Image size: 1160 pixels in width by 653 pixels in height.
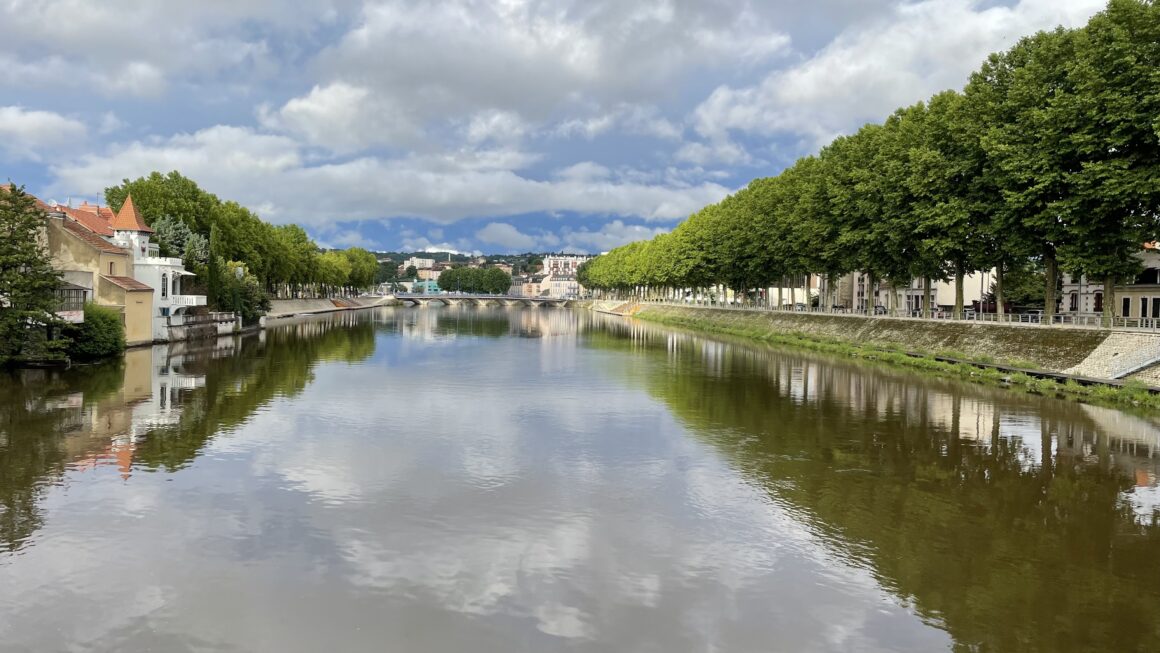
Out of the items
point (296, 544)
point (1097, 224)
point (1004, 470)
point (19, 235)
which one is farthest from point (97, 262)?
point (1097, 224)

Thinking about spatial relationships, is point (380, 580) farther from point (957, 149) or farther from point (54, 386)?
point (957, 149)

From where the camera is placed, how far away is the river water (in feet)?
40.9

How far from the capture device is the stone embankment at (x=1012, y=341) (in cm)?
4047

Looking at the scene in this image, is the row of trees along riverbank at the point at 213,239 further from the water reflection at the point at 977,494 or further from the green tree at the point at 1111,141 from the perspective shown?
the green tree at the point at 1111,141

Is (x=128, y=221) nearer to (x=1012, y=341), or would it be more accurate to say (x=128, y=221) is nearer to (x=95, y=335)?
(x=95, y=335)

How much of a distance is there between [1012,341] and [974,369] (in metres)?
4.48

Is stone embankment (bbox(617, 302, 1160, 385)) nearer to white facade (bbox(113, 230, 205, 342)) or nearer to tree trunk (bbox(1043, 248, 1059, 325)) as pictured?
tree trunk (bbox(1043, 248, 1059, 325))

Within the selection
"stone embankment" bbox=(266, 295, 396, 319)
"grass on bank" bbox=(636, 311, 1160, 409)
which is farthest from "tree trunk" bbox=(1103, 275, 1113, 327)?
"stone embankment" bbox=(266, 295, 396, 319)

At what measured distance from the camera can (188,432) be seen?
27734 millimetres

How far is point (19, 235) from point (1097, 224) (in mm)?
59673

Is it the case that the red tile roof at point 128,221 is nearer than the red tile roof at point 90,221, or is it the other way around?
the red tile roof at point 90,221

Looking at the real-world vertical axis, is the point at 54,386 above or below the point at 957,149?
below

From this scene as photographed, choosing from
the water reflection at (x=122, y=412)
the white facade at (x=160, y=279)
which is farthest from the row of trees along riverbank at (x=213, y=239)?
the water reflection at (x=122, y=412)

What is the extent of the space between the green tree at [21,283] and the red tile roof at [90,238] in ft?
38.6
